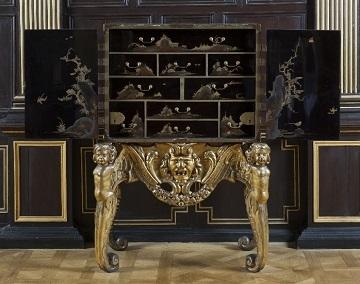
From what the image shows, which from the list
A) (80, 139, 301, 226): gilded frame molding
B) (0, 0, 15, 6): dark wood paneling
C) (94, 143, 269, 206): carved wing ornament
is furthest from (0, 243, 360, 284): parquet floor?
(0, 0, 15, 6): dark wood paneling

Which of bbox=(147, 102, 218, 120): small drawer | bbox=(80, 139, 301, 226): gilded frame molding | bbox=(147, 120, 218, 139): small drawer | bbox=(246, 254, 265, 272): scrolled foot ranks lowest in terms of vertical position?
bbox=(246, 254, 265, 272): scrolled foot

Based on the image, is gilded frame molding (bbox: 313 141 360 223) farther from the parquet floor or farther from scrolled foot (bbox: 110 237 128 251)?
scrolled foot (bbox: 110 237 128 251)

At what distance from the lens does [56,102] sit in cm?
383

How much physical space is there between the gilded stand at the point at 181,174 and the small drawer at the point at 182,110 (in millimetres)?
146

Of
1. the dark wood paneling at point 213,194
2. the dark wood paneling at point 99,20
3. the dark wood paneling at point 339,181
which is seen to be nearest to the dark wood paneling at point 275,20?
the dark wood paneling at point 213,194

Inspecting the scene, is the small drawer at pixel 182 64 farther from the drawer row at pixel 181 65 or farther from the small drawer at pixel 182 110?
the small drawer at pixel 182 110

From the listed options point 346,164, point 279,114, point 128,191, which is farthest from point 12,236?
point 346,164

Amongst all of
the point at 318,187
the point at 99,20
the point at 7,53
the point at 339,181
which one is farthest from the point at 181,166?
the point at 7,53

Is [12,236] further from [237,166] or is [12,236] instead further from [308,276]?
[308,276]

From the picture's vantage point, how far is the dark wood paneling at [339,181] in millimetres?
4297

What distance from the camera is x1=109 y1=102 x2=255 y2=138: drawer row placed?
3.84 metres

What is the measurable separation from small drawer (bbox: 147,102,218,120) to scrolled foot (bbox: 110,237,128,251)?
2.77 ft

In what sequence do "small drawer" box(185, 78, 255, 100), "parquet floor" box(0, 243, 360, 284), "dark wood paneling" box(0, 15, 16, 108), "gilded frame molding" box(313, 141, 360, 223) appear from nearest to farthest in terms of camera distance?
"parquet floor" box(0, 243, 360, 284) < "small drawer" box(185, 78, 255, 100) < "gilded frame molding" box(313, 141, 360, 223) < "dark wood paneling" box(0, 15, 16, 108)

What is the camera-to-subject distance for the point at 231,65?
3861mm
